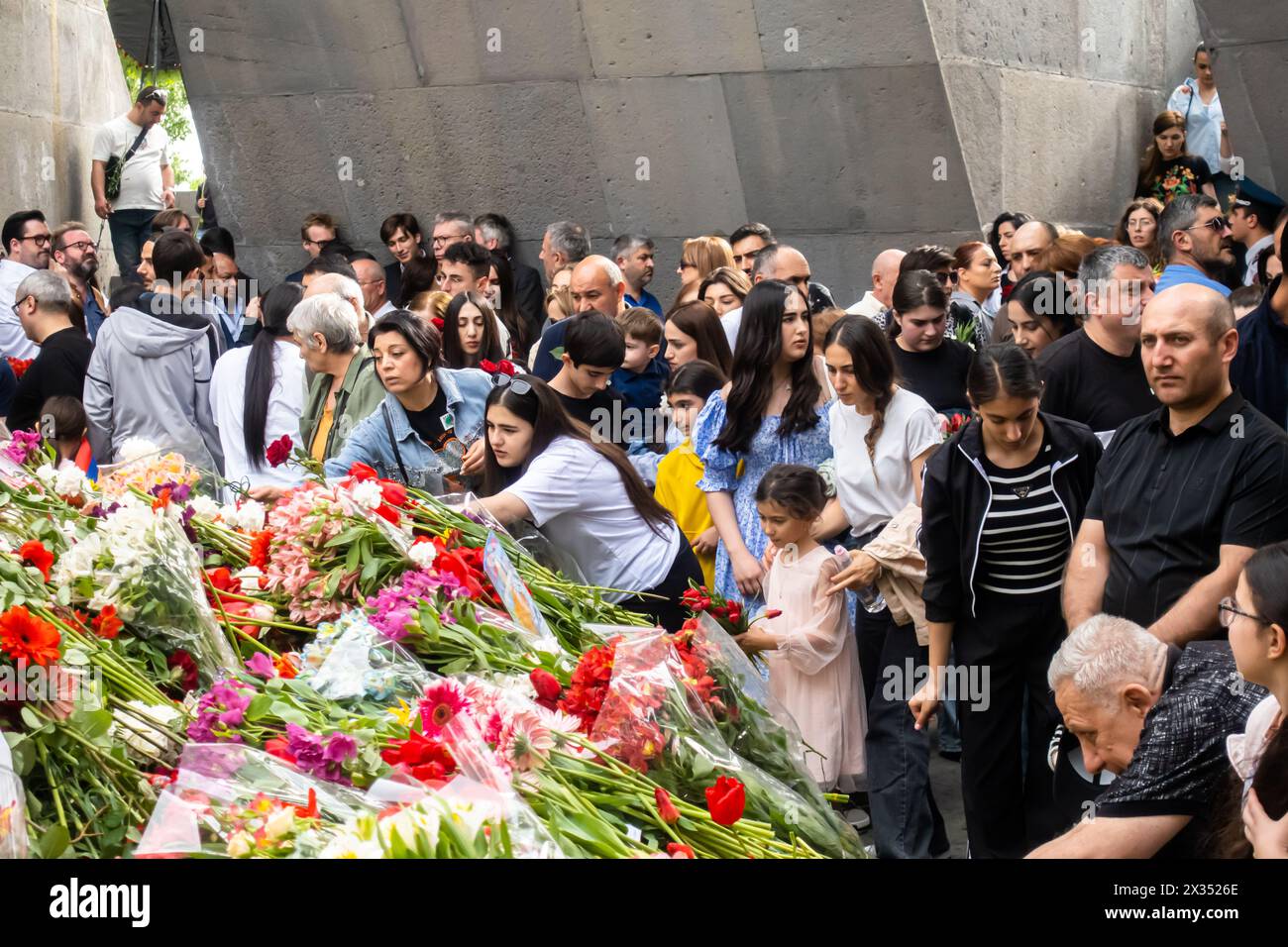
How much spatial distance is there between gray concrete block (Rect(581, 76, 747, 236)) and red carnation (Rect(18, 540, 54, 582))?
7400 millimetres

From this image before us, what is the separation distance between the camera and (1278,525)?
435cm

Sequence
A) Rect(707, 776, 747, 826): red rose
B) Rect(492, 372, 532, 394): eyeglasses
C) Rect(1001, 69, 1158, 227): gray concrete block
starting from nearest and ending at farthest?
Rect(707, 776, 747, 826): red rose → Rect(492, 372, 532, 394): eyeglasses → Rect(1001, 69, 1158, 227): gray concrete block

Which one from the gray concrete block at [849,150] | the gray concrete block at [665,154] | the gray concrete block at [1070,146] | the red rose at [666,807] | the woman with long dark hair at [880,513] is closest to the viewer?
the red rose at [666,807]

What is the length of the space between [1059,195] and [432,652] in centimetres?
804

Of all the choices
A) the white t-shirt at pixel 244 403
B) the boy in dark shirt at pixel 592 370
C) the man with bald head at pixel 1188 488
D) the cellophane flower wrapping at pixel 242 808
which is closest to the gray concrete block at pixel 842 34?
the boy in dark shirt at pixel 592 370

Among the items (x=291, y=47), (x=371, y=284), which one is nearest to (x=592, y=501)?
(x=371, y=284)

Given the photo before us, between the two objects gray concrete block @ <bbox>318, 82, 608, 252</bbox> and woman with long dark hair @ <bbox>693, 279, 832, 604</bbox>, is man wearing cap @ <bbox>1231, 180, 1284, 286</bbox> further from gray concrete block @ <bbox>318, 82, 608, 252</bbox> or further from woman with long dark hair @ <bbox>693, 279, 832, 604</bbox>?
gray concrete block @ <bbox>318, 82, 608, 252</bbox>

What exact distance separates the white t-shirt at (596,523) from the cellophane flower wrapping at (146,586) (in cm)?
146

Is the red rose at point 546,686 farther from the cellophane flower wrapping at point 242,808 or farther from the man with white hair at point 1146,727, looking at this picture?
the man with white hair at point 1146,727

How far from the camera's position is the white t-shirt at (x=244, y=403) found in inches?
262

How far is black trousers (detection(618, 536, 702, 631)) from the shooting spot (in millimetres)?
5082

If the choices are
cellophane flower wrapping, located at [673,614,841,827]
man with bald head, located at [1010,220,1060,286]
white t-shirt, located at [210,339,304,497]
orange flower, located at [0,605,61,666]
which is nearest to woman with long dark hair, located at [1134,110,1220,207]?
man with bald head, located at [1010,220,1060,286]

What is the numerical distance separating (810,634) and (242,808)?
328cm

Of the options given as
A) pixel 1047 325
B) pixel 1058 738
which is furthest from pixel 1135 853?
pixel 1047 325
